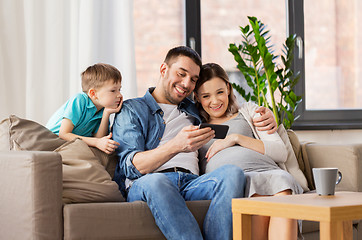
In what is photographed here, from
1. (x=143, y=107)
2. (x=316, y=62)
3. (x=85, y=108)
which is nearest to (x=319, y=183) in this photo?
(x=143, y=107)

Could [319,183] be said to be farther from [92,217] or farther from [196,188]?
[92,217]

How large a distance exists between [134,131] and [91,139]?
20cm

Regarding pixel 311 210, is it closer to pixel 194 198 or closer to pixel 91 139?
pixel 194 198

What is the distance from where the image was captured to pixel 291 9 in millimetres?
3760

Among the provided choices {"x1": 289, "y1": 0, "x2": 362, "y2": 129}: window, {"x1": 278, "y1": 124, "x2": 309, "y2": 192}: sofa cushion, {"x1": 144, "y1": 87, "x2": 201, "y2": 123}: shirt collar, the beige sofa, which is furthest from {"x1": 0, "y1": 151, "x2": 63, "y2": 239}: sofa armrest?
{"x1": 289, "y1": 0, "x2": 362, "y2": 129}: window

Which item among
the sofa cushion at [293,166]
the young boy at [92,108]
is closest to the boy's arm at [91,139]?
the young boy at [92,108]

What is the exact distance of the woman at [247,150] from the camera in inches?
79.0

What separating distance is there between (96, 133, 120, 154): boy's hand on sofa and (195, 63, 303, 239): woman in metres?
0.46

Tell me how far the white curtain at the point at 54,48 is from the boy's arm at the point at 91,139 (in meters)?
0.69

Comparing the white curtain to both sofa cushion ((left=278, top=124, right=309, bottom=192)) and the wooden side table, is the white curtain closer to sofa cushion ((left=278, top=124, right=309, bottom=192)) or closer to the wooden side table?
sofa cushion ((left=278, top=124, right=309, bottom=192))

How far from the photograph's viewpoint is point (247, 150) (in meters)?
2.40

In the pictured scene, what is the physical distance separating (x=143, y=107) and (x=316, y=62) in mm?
1862

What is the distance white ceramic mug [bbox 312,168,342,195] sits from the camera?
173cm

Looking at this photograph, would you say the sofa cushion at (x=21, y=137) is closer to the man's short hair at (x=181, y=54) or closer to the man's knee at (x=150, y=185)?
the man's knee at (x=150, y=185)
